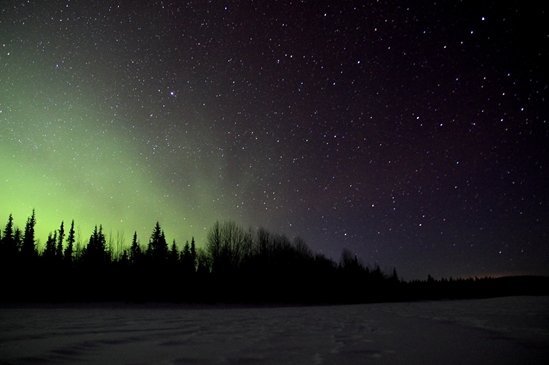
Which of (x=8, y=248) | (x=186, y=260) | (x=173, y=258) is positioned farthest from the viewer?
(x=186, y=260)

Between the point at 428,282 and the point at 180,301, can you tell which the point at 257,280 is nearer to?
the point at 180,301

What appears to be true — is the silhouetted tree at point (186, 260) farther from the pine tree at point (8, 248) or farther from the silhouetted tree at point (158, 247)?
the pine tree at point (8, 248)

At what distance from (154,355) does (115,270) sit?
178 ft

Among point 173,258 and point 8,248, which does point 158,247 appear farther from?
point 8,248

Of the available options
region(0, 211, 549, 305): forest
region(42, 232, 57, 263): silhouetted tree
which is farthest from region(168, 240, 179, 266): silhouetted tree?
region(42, 232, 57, 263): silhouetted tree

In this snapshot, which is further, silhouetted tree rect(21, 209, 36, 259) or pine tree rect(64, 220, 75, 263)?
pine tree rect(64, 220, 75, 263)

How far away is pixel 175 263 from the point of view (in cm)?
5381

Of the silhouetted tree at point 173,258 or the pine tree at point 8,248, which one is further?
the silhouetted tree at point 173,258

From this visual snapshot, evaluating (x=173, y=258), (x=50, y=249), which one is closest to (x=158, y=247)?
(x=173, y=258)

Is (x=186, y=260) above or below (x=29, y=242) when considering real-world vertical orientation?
below

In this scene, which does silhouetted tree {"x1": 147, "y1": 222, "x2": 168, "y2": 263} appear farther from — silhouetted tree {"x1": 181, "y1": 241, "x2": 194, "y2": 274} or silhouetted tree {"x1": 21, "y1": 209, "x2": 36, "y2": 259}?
silhouetted tree {"x1": 21, "y1": 209, "x2": 36, "y2": 259}

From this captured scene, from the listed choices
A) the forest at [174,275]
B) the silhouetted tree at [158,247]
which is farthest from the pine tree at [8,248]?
the silhouetted tree at [158,247]

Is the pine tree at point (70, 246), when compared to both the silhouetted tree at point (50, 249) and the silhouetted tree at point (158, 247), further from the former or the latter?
the silhouetted tree at point (158, 247)

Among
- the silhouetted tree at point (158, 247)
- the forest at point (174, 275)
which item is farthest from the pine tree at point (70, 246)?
the silhouetted tree at point (158, 247)
